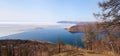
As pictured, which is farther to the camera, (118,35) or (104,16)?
(118,35)

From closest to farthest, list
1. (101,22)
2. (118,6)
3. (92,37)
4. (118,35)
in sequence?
(118,6)
(101,22)
(118,35)
(92,37)

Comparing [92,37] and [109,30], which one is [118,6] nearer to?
[109,30]

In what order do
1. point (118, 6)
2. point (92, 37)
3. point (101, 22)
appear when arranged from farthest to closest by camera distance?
point (92, 37)
point (101, 22)
point (118, 6)

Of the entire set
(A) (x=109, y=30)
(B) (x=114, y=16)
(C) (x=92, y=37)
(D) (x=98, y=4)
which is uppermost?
(D) (x=98, y=4)

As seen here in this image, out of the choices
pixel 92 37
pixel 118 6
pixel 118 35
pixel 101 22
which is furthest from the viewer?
pixel 92 37

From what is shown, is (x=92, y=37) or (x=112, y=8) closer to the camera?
(x=112, y=8)

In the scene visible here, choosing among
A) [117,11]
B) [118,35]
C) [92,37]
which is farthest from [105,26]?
[92,37]

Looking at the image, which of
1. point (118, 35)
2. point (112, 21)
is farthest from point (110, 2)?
point (118, 35)

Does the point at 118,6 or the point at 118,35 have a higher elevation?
the point at 118,6

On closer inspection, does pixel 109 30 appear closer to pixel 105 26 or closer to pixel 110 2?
pixel 105 26
